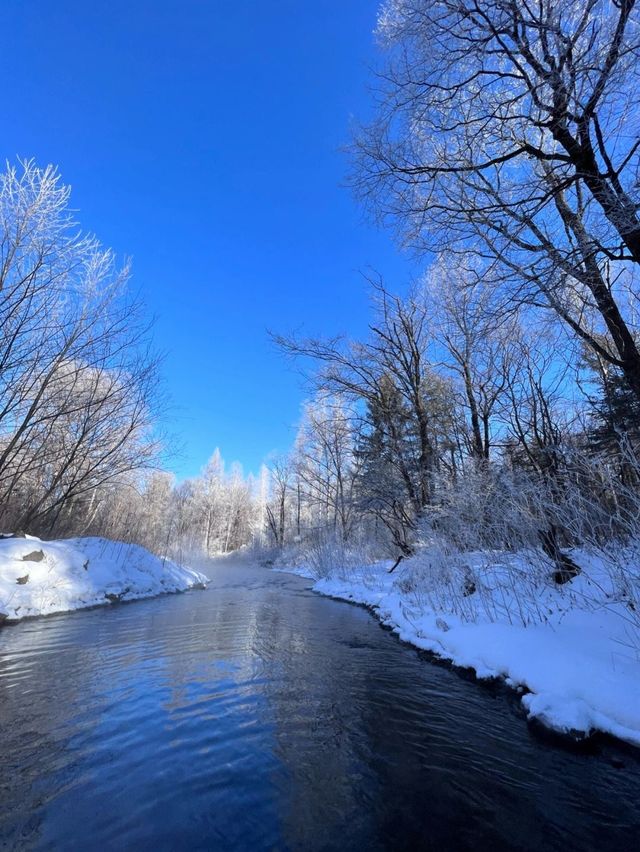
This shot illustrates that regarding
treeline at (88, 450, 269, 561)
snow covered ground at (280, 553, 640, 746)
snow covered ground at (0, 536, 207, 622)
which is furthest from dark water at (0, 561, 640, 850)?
treeline at (88, 450, 269, 561)

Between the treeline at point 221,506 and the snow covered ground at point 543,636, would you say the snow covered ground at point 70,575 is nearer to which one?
the snow covered ground at point 543,636

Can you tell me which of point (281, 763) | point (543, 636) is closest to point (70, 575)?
point (281, 763)

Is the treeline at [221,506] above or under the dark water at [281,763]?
above

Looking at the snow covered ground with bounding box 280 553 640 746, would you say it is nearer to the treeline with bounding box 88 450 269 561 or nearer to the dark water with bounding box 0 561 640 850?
the dark water with bounding box 0 561 640 850

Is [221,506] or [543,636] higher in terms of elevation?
[221,506]

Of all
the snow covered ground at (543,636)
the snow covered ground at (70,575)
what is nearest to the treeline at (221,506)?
the snow covered ground at (70,575)

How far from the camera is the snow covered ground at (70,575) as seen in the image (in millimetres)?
8305

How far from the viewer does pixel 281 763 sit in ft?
9.95

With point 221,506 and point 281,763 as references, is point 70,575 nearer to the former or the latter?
point 281,763

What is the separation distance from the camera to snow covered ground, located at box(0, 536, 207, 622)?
830cm

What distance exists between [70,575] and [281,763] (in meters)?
9.22

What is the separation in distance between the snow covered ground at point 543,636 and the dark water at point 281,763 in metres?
0.29

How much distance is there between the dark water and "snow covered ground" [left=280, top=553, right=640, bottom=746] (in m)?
0.29

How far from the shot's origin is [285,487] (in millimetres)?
42344
